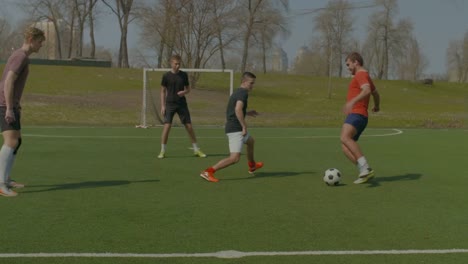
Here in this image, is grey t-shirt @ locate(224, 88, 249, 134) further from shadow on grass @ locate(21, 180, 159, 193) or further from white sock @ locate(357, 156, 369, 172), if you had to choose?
white sock @ locate(357, 156, 369, 172)

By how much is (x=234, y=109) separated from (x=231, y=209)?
7.71 feet

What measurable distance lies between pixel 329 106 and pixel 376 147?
92.0 ft

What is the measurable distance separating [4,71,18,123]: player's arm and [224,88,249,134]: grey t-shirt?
10.5 feet

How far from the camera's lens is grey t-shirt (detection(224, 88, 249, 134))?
8586 millimetres

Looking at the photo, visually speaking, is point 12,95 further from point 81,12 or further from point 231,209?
point 81,12

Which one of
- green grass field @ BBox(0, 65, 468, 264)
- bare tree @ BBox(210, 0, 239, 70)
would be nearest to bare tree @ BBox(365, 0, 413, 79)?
bare tree @ BBox(210, 0, 239, 70)

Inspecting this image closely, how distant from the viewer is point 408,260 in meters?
4.75

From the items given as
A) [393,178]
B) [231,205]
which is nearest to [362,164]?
[393,178]

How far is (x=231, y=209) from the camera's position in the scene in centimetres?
662

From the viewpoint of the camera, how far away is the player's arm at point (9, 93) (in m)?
6.98

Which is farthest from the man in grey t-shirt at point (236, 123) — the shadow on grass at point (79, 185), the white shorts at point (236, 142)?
the shadow on grass at point (79, 185)

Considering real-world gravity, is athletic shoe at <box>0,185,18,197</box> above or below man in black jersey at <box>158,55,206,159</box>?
below

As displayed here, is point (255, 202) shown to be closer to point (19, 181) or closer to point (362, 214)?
point (362, 214)

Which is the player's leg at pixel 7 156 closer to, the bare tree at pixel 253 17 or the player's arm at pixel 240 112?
the player's arm at pixel 240 112
